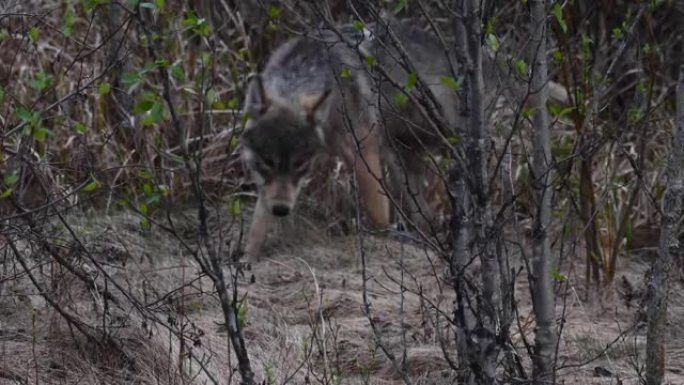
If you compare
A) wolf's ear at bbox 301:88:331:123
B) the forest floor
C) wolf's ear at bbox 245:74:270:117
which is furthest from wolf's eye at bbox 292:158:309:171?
the forest floor

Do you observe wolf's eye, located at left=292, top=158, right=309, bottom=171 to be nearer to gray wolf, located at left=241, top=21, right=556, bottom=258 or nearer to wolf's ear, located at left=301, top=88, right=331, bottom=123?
gray wolf, located at left=241, top=21, right=556, bottom=258

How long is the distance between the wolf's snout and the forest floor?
0.38 m

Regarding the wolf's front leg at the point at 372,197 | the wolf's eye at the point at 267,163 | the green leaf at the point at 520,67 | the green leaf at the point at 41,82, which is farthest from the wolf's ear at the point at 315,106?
the green leaf at the point at 520,67

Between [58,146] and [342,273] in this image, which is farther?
[58,146]

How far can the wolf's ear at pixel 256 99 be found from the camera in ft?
26.4

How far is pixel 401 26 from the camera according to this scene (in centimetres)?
872

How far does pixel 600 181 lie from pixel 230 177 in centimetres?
289

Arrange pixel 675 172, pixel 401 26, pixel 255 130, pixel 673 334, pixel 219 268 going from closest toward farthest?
pixel 219 268, pixel 675 172, pixel 673 334, pixel 255 130, pixel 401 26

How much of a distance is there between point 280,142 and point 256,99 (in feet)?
1.24

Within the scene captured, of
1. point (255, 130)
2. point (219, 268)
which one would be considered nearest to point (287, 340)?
point (219, 268)

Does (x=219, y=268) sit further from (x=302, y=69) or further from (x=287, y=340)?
(x=302, y=69)

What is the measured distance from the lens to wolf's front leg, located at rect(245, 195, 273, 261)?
7996mm

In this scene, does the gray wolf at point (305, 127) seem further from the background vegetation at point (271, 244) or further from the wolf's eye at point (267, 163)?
the background vegetation at point (271, 244)

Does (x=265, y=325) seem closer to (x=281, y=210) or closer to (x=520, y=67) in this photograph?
(x=281, y=210)
